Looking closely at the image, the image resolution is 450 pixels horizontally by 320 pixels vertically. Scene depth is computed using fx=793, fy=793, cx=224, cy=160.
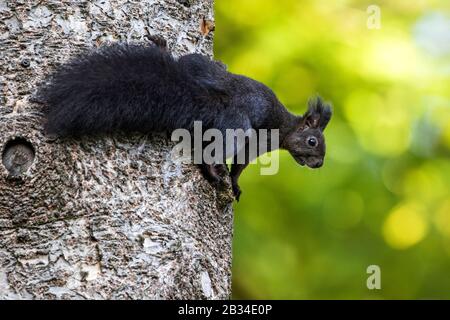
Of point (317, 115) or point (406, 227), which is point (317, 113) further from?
point (406, 227)

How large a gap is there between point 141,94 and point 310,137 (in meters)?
1.27

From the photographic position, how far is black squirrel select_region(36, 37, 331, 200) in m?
2.05

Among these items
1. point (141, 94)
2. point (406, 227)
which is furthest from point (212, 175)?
point (406, 227)

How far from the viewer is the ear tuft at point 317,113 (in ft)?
10.7

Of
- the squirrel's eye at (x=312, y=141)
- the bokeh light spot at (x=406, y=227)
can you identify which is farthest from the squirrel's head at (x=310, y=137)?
the bokeh light spot at (x=406, y=227)

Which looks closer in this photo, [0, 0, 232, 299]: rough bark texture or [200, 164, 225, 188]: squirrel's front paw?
[0, 0, 232, 299]: rough bark texture

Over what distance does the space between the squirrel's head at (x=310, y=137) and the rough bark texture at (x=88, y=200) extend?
1153mm

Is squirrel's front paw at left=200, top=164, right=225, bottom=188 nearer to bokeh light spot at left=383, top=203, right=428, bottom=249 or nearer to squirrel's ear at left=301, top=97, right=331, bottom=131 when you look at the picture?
squirrel's ear at left=301, top=97, right=331, bottom=131

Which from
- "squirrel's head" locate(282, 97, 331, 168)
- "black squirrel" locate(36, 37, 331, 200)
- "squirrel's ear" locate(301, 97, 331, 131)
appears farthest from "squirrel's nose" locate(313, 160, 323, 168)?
"black squirrel" locate(36, 37, 331, 200)

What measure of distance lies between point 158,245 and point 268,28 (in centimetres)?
219

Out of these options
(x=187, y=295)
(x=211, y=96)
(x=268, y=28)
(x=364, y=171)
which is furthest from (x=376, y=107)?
(x=187, y=295)

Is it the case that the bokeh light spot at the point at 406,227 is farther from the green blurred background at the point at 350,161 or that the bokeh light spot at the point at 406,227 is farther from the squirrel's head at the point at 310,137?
the squirrel's head at the point at 310,137

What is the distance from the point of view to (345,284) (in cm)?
399

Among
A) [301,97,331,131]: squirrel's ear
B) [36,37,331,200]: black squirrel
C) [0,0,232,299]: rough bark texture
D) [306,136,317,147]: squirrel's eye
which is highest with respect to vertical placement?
[301,97,331,131]: squirrel's ear
